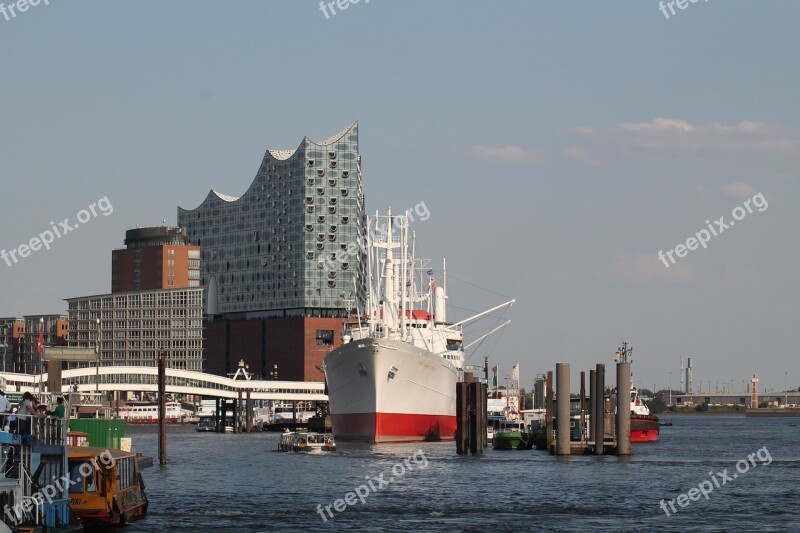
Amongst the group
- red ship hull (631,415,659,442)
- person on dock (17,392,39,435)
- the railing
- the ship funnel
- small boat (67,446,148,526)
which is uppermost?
the ship funnel

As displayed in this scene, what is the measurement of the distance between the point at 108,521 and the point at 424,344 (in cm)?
8566

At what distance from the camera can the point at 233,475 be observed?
87.4 meters

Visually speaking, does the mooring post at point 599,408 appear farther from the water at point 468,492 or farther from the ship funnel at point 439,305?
the ship funnel at point 439,305

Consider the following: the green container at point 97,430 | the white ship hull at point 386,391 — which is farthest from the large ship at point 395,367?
the green container at point 97,430

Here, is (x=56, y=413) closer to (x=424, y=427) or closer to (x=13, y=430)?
(x=13, y=430)

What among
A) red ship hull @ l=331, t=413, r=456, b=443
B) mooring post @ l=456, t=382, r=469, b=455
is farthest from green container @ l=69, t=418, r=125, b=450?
red ship hull @ l=331, t=413, r=456, b=443

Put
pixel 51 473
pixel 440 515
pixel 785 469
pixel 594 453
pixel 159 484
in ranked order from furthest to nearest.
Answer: pixel 594 453, pixel 785 469, pixel 159 484, pixel 440 515, pixel 51 473

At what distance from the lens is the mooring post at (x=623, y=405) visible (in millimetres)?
96312

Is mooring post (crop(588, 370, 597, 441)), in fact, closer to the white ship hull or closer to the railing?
the white ship hull

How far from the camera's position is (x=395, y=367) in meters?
119

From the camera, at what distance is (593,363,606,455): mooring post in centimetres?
9888

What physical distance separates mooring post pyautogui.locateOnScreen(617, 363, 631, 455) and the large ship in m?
24.9

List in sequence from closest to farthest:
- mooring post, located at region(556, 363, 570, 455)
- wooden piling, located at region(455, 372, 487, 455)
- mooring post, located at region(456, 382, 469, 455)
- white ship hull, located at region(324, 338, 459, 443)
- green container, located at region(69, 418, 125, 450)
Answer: green container, located at region(69, 418, 125, 450) → mooring post, located at region(556, 363, 570, 455) → wooden piling, located at region(455, 372, 487, 455) → mooring post, located at region(456, 382, 469, 455) → white ship hull, located at region(324, 338, 459, 443)

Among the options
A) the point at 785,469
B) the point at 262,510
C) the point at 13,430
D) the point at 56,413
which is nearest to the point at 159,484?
the point at 262,510
